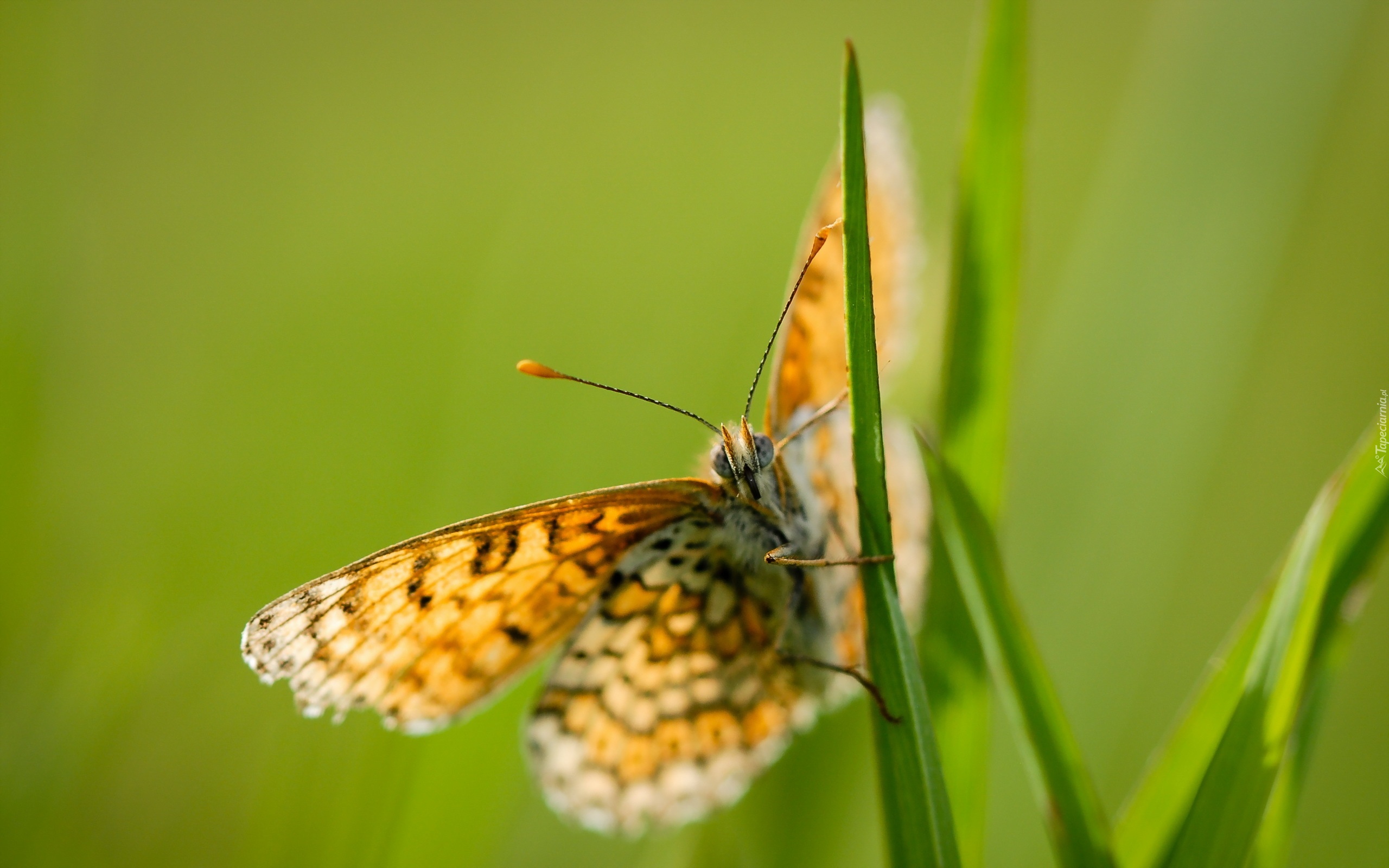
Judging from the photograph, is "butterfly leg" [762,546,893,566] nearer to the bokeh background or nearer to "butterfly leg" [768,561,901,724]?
"butterfly leg" [768,561,901,724]

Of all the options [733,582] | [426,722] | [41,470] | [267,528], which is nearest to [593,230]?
[267,528]

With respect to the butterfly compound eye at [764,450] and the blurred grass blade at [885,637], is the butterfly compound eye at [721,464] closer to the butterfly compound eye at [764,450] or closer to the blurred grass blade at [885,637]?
the butterfly compound eye at [764,450]

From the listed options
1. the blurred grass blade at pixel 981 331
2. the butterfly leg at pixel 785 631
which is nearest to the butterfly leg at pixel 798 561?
the butterfly leg at pixel 785 631

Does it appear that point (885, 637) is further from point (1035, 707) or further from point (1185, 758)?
point (1185, 758)

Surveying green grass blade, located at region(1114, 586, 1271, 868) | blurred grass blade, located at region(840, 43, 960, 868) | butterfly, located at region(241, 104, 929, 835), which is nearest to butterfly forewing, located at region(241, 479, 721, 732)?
butterfly, located at region(241, 104, 929, 835)

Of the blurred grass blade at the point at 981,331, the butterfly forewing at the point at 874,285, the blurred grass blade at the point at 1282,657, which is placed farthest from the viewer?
the butterfly forewing at the point at 874,285

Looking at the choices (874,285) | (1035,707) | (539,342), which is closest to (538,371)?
(874,285)
